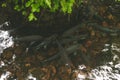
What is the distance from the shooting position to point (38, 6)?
443 centimetres

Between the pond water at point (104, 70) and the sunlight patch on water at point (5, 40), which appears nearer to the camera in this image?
the pond water at point (104, 70)

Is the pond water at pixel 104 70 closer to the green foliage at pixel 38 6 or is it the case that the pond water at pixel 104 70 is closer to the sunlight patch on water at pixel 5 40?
the sunlight patch on water at pixel 5 40

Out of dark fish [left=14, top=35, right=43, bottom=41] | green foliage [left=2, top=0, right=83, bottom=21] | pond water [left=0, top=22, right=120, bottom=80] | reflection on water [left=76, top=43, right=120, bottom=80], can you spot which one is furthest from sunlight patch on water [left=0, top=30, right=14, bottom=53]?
reflection on water [left=76, top=43, right=120, bottom=80]

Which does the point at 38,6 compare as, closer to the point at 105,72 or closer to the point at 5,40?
the point at 5,40

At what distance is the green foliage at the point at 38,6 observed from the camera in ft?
14.4

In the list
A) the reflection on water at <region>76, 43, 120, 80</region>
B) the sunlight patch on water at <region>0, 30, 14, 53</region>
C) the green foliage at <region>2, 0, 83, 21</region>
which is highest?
the green foliage at <region>2, 0, 83, 21</region>

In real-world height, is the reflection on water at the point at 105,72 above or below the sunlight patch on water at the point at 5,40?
below

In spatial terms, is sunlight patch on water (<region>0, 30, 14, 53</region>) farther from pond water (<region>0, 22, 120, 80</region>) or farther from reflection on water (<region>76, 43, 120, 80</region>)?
reflection on water (<region>76, 43, 120, 80</region>)

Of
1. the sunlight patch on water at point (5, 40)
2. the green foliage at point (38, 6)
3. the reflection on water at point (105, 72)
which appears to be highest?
the green foliage at point (38, 6)

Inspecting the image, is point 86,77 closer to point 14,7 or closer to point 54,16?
point 54,16

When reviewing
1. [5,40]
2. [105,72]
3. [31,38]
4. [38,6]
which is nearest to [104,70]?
[105,72]

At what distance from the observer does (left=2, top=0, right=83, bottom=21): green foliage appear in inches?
173

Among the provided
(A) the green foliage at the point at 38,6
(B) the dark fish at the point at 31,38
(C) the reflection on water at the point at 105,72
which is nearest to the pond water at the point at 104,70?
(C) the reflection on water at the point at 105,72

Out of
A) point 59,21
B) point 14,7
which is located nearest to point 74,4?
point 59,21
